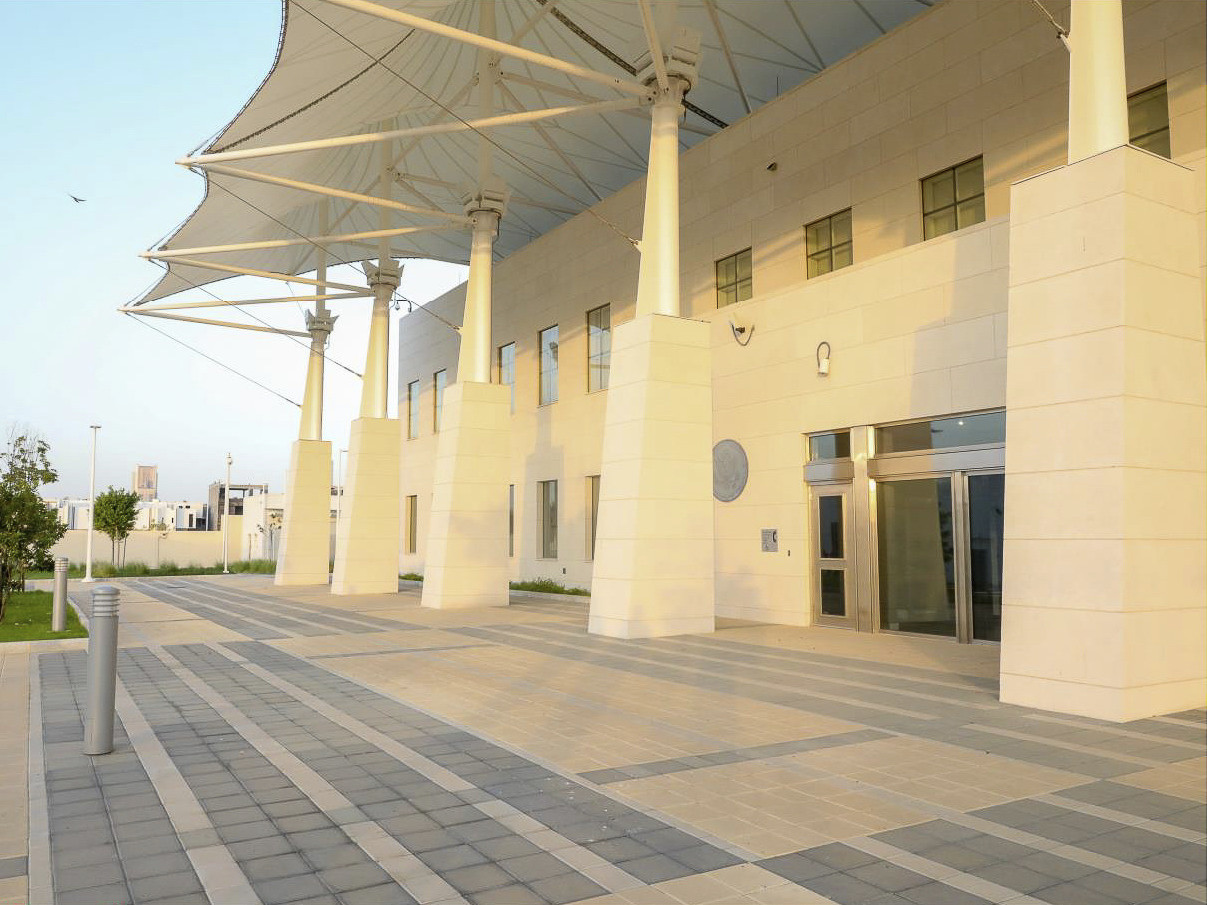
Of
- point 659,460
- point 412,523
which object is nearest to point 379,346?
point 412,523

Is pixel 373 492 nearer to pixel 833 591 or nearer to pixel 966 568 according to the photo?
pixel 833 591

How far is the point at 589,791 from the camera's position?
18.7 feet

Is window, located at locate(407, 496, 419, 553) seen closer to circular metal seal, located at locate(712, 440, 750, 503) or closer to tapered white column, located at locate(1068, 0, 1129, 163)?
circular metal seal, located at locate(712, 440, 750, 503)

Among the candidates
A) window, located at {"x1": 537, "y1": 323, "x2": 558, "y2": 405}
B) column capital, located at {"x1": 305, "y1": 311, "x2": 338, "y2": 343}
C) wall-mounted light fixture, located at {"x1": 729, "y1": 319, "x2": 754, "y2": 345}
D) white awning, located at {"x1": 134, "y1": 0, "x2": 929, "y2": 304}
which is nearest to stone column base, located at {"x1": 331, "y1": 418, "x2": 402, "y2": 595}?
window, located at {"x1": 537, "y1": 323, "x2": 558, "y2": 405}

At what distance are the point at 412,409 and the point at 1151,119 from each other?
1200 inches

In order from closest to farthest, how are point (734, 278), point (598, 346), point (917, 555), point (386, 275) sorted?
point (917, 555) < point (734, 278) < point (598, 346) < point (386, 275)

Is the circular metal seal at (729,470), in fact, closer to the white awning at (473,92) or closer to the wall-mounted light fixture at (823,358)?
the wall-mounted light fixture at (823,358)

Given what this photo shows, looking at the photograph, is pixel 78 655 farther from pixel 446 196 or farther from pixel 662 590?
pixel 446 196

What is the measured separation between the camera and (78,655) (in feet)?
41.0

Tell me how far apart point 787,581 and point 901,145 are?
321 inches

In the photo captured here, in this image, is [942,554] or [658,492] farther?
[658,492]

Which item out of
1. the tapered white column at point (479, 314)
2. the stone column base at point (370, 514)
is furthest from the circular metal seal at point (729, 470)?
the stone column base at point (370, 514)

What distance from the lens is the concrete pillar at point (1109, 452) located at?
8156mm

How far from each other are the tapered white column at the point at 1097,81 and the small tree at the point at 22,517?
18439mm
